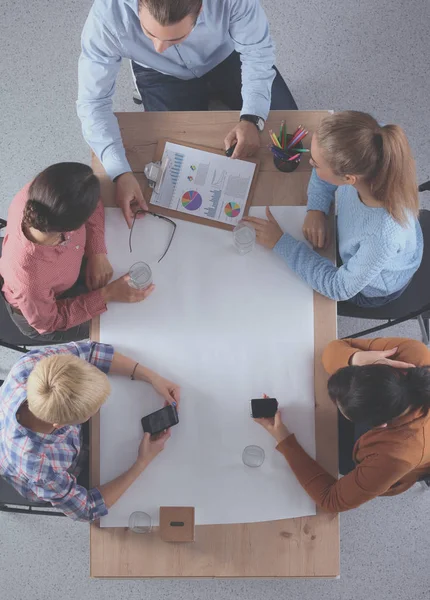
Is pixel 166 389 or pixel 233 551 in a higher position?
pixel 166 389

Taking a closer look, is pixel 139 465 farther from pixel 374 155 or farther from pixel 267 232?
pixel 374 155

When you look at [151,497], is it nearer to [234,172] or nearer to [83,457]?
[83,457]

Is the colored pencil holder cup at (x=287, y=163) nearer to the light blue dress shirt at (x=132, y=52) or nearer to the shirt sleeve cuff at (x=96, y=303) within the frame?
the light blue dress shirt at (x=132, y=52)

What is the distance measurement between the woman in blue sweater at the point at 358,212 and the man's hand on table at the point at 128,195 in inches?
12.8

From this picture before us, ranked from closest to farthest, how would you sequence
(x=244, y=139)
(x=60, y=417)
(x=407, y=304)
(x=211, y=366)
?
(x=60, y=417) → (x=211, y=366) → (x=244, y=139) → (x=407, y=304)

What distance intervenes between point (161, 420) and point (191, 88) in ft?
4.05

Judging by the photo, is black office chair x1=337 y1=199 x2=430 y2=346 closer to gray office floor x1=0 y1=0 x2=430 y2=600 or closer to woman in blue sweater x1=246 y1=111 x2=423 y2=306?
woman in blue sweater x1=246 y1=111 x2=423 y2=306

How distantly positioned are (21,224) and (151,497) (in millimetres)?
799

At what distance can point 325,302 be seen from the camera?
159cm

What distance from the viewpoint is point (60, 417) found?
1.34 m

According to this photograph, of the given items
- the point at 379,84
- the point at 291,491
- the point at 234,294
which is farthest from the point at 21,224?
the point at 379,84

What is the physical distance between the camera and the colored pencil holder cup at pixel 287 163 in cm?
165

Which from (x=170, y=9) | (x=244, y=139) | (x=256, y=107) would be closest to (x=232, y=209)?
(x=244, y=139)

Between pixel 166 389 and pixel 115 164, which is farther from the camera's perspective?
pixel 115 164
